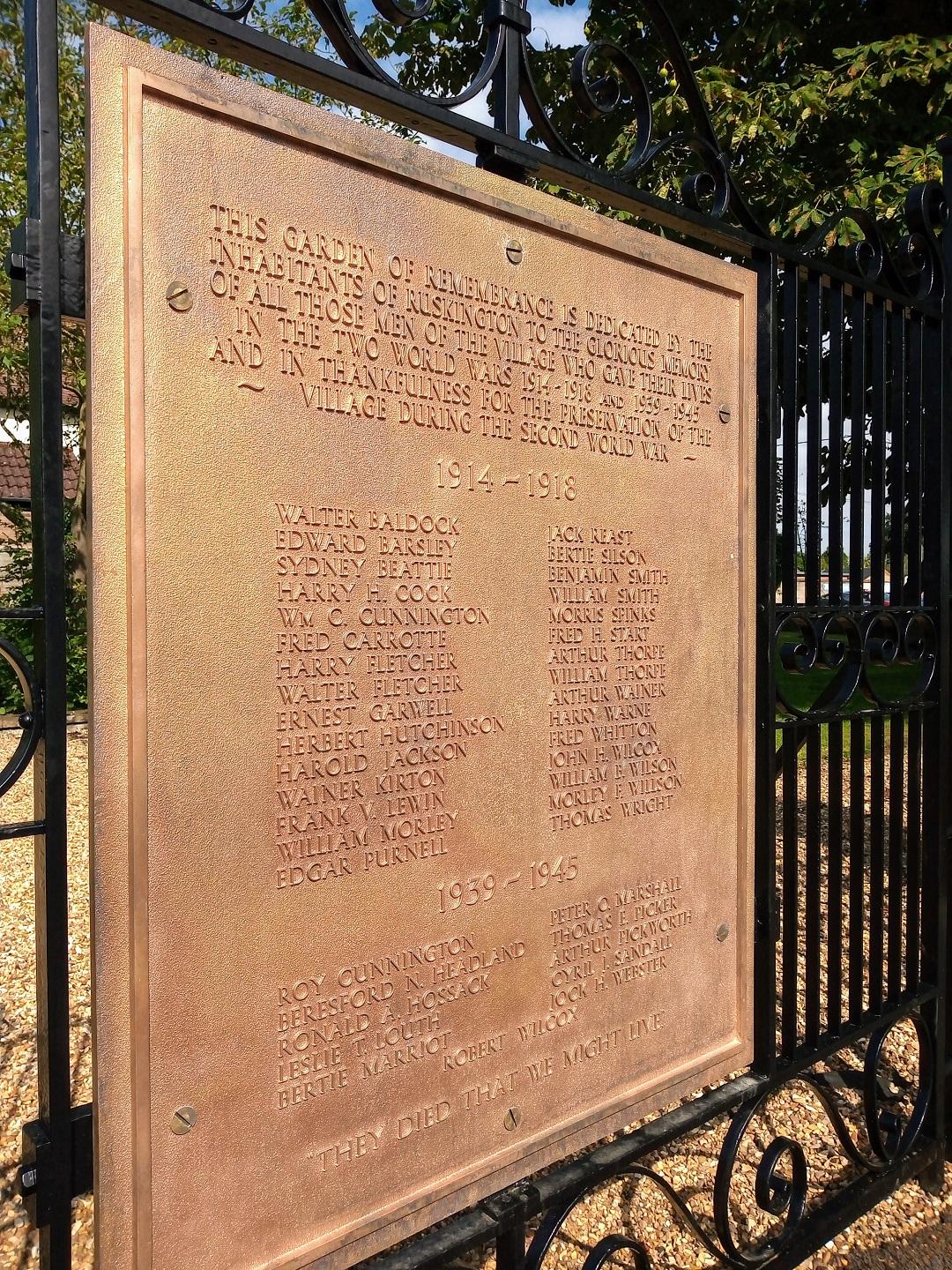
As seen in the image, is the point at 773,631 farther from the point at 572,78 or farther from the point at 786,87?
the point at 786,87

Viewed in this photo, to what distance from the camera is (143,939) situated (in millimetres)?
1328

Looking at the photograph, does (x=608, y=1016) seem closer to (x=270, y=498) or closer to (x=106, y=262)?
(x=270, y=498)

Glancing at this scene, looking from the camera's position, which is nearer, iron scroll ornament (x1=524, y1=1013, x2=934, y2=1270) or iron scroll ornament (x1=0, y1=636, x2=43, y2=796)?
iron scroll ornament (x1=0, y1=636, x2=43, y2=796)

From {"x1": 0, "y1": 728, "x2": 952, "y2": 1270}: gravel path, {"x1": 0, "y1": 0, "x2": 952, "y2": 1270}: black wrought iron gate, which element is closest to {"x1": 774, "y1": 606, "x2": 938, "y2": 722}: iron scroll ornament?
{"x1": 0, "y1": 0, "x2": 952, "y2": 1270}: black wrought iron gate

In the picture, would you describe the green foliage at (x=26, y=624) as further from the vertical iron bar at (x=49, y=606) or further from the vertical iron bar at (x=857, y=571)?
the vertical iron bar at (x=49, y=606)

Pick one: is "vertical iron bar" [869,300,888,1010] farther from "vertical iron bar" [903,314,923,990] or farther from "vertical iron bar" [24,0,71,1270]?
"vertical iron bar" [24,0,71,1270]

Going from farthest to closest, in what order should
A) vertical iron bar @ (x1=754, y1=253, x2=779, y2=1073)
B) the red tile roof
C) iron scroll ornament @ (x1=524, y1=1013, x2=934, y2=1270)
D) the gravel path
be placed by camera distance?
1. the red tile roof
2. the gravel path
3. vertical iron bar @ (x1=754, y1=253, x2=779, y2=1073)
4. iron scroll ornament @ (x1=524, y1=1013, x2=934, y2=1270)

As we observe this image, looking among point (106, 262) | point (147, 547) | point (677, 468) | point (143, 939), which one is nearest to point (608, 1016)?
point (143, 939)

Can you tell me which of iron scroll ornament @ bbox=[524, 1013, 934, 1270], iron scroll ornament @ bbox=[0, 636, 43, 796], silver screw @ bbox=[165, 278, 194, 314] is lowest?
iron scroll ornament @ bbox=[524, 1013, 934, 1270]

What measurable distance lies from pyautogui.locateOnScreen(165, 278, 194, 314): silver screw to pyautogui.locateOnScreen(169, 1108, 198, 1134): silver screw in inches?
46.3

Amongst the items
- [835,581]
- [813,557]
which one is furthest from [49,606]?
[835,581]

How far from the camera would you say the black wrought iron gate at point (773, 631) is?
4.42ft

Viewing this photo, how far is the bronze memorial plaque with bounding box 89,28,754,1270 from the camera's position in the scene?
134cm

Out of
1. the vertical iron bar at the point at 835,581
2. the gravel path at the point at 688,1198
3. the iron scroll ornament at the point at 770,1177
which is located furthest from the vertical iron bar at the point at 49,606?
the vertical iron bar at the point at 835,581
